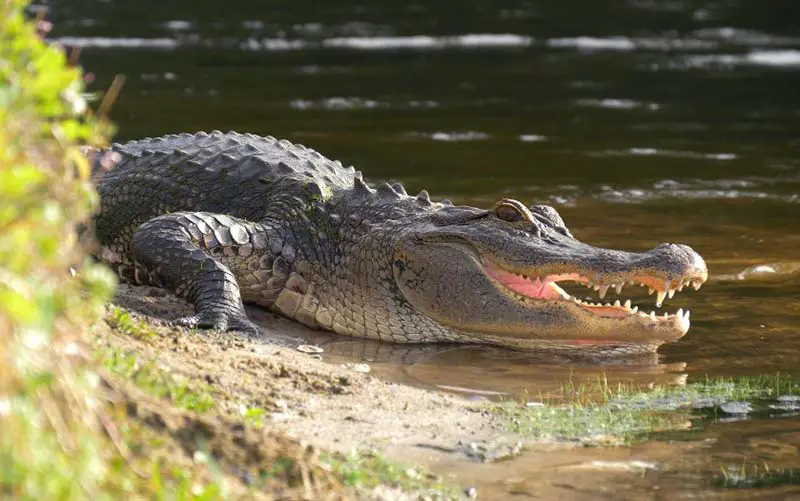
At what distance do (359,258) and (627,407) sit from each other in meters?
2.10

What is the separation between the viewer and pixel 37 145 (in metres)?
A: 3.75

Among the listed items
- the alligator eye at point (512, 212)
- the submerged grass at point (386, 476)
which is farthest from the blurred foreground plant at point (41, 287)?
the alligator eye at point (512, 212)

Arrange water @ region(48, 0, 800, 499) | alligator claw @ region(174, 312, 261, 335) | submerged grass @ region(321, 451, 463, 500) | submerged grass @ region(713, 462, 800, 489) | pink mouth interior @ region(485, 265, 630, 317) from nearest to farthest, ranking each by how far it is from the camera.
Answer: submerged grass @ region(321, 451, 463, 500) → submerged grass @ region(713, 462, 800, 489) → water @ region(48, 0, 800, 499) → alligator claw @ region(174, 312, 261, 335) → pink mouth interior @ region(485, 265, 630, 317)

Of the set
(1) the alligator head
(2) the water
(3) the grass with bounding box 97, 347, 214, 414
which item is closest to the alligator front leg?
(2) the water

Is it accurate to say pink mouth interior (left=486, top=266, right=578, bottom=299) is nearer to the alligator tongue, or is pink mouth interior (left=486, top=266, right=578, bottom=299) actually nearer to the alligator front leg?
the alligator tongue

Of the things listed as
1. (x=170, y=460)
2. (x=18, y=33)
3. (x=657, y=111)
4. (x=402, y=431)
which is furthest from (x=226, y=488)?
(x=657, y=111)

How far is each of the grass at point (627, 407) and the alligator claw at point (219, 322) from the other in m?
1.65

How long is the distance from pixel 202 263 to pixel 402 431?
88.6 inches

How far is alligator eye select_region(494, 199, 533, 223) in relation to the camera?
302 inches

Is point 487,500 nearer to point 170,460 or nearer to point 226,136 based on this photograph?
point 170,460

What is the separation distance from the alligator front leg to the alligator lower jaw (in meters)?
1.38

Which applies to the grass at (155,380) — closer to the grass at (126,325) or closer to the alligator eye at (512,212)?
the grass at (126,325)

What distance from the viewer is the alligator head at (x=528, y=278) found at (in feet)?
24.2

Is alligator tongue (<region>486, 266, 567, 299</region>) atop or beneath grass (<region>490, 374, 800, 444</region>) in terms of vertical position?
atop
